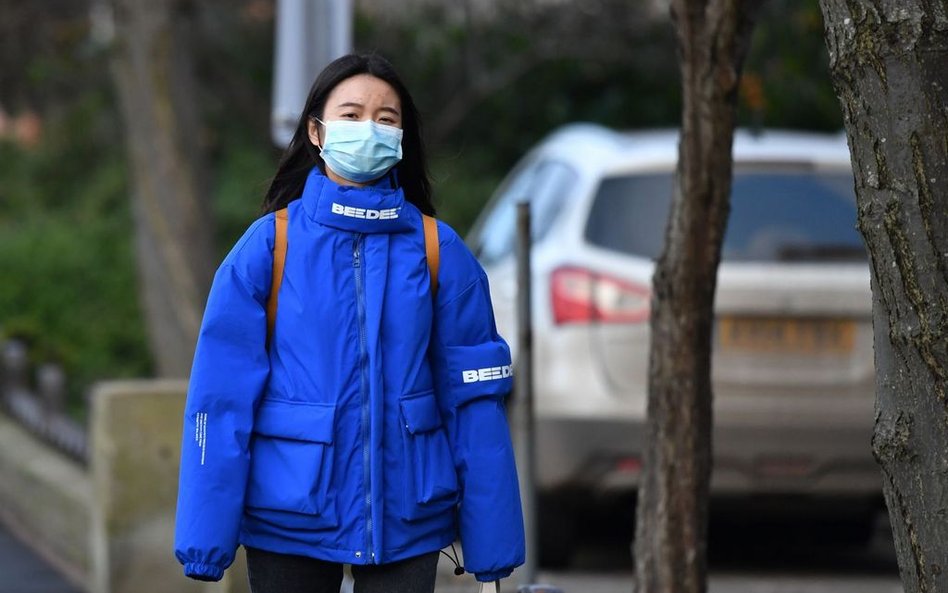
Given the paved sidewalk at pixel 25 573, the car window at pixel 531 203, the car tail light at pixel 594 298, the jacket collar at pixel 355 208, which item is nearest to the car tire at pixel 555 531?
the car tail light at pixel 594 298

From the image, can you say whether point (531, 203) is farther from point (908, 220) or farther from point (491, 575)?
point (908, 220)

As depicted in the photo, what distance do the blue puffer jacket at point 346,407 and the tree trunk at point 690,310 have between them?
4.63 feet

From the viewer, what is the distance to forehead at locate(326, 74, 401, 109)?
3844 mm

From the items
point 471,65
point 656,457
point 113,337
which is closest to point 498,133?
point 471,65

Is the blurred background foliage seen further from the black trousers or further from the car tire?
the black trousers

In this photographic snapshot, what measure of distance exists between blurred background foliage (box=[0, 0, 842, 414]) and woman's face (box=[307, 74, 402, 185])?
28.8 feet

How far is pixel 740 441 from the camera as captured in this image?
22.8ft

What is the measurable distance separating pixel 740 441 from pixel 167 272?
417 cm

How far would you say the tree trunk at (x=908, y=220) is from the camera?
9.70ft

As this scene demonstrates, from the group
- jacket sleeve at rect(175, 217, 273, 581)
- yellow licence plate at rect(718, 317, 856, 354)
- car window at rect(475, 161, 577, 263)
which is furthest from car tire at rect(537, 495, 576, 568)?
jacket sleeve at rect(175, 217, 273, 581)

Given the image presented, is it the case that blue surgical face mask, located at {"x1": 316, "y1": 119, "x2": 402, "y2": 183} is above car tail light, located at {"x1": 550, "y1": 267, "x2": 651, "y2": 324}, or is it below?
above

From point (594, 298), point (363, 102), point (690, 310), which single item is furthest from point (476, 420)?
point (594, 298)

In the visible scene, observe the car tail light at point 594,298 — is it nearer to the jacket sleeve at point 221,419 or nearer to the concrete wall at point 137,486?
the concrete wall at point 137,486

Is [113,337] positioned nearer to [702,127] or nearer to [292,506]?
[702,127]
